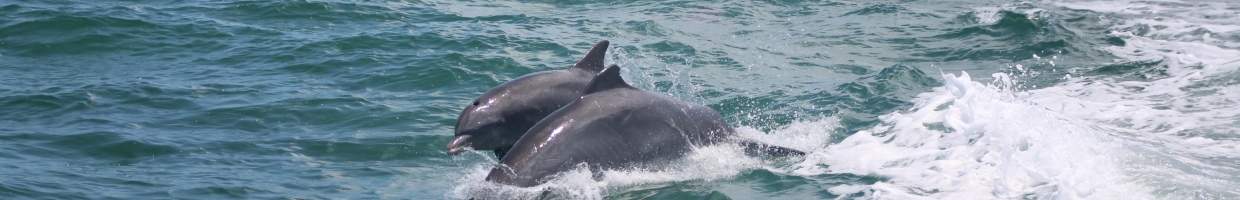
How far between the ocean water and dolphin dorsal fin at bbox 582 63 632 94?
0.99 metres

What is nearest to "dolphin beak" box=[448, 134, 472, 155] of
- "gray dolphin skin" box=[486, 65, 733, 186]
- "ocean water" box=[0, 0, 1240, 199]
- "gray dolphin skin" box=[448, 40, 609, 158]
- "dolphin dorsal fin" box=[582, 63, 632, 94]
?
"gray dolphin skin" box=[448, 40, 609, 158]

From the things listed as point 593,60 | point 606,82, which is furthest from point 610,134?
point 593,60

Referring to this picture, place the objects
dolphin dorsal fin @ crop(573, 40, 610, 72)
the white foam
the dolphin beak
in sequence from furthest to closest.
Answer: dolphin dorsal fin @ crop(573, 40, 610, 72)
the dolphin beak
the white foam

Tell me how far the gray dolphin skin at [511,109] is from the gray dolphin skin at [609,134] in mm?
486

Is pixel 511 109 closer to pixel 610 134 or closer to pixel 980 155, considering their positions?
pixel 610 134

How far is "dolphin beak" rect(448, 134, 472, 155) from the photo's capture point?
407 inches

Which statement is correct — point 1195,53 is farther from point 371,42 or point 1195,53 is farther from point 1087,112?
point 371,42

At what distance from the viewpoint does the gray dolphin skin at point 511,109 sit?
34.7 ft

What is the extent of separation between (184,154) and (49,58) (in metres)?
7.20

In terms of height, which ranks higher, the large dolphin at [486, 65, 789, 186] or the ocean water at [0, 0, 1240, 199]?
the large dolphin at [486, 65, 789, 186]

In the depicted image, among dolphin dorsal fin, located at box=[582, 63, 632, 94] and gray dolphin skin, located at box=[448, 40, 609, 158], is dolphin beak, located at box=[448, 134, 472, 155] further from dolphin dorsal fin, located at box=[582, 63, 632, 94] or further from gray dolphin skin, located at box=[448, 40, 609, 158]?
dolphin dorsal fin, located at box=[582, 63, 632, 94]

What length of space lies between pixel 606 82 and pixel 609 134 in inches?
35.8

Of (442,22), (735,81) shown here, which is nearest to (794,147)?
(735,81)

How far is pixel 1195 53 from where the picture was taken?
51.5ft
